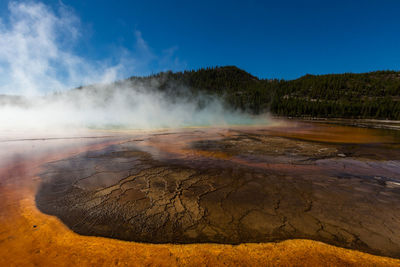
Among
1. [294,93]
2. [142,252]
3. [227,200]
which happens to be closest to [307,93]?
[294,93]

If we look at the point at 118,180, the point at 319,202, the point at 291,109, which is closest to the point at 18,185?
the point at 118,180

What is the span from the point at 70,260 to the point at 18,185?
10.7 ft

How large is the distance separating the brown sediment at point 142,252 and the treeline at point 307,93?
56621 mm

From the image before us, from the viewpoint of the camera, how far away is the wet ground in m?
2.56

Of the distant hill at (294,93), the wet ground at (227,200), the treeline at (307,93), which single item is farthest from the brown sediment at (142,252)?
the treeline at (307,93)

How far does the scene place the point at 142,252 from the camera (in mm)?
2223

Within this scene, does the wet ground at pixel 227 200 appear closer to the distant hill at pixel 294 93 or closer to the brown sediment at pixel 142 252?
the brown sediment at pixel 142 252

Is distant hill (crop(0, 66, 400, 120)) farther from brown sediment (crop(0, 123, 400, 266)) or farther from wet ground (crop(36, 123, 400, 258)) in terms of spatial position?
brown sediment (crop(0, 123, 400, 266))

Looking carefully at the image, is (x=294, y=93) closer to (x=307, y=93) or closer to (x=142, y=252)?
(x=307, y=93)

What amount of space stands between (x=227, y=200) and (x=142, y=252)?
1.81 m

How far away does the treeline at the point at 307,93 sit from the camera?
49003mm

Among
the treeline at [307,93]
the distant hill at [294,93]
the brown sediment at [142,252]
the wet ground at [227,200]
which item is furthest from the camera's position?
the treeline at [307,93]

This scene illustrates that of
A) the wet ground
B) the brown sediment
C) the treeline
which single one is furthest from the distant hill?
the brown sediment

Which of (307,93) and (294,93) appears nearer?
(307,93)
